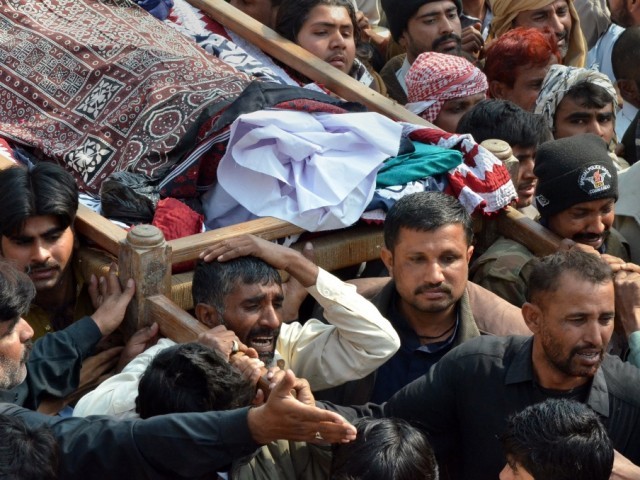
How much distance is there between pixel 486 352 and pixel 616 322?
2.65ft

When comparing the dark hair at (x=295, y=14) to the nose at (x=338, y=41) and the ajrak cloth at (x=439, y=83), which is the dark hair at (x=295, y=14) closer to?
the nose at (x=338, y=41)

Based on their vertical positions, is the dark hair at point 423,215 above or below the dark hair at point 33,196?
above

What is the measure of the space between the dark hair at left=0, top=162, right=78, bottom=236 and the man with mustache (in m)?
1.10

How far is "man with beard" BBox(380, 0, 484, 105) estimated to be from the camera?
21.5 ft

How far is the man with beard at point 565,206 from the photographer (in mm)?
4848

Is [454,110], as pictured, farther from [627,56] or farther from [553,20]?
[553,20]

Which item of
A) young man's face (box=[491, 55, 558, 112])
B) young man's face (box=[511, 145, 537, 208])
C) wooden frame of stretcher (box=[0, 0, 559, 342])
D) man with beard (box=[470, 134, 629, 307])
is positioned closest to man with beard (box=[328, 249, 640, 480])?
wooden frame of stretcher (box=[0, 0, 559, 342])

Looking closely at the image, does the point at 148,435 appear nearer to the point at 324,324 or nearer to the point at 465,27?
the point at 324,324

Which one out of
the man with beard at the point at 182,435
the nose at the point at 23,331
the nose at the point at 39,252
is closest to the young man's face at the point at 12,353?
the nose at the point at 23,331

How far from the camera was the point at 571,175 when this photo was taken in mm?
4852

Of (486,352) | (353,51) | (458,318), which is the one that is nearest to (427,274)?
(458,318)

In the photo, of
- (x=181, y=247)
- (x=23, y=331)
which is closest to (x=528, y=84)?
(x=181, y=247)

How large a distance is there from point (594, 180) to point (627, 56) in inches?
79.7

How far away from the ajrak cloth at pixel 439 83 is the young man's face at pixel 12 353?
2.62 m
